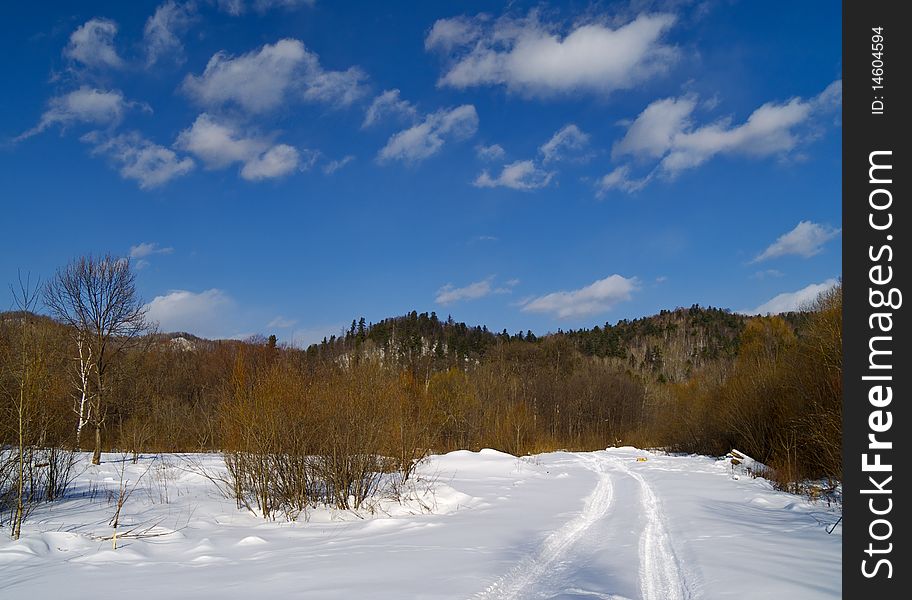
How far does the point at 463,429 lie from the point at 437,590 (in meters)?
41.7

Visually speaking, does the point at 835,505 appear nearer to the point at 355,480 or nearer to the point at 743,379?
the point at 355,480

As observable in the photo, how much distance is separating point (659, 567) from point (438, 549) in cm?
346

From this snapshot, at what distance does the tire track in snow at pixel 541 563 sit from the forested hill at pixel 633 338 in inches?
3350

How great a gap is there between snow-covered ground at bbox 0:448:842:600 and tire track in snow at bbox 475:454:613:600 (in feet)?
0.11

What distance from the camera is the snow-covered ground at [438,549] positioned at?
6898 millimetres

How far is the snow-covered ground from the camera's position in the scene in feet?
22.6

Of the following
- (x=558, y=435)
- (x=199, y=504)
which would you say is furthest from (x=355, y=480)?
(x=558, y=435)

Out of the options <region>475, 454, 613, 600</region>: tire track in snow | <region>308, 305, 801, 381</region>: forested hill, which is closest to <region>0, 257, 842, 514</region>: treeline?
<region>475, 454, 613, 600</region>: tire track in snow

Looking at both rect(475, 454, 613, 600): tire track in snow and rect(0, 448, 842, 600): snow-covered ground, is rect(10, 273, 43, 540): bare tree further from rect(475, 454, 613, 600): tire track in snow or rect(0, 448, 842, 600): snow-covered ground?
rect(475, 454, 613, 600): tire track in snow

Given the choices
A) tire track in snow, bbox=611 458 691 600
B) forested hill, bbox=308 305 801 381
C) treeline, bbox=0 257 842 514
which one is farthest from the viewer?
forested hill, bbox=308 305 801 381

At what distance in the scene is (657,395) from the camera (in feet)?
324

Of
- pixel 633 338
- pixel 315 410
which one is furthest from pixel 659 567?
pixel 633 338

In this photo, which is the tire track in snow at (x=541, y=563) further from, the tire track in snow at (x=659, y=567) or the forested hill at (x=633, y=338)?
the forested hill at (x=633, y=338)

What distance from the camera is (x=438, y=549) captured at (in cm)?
945
